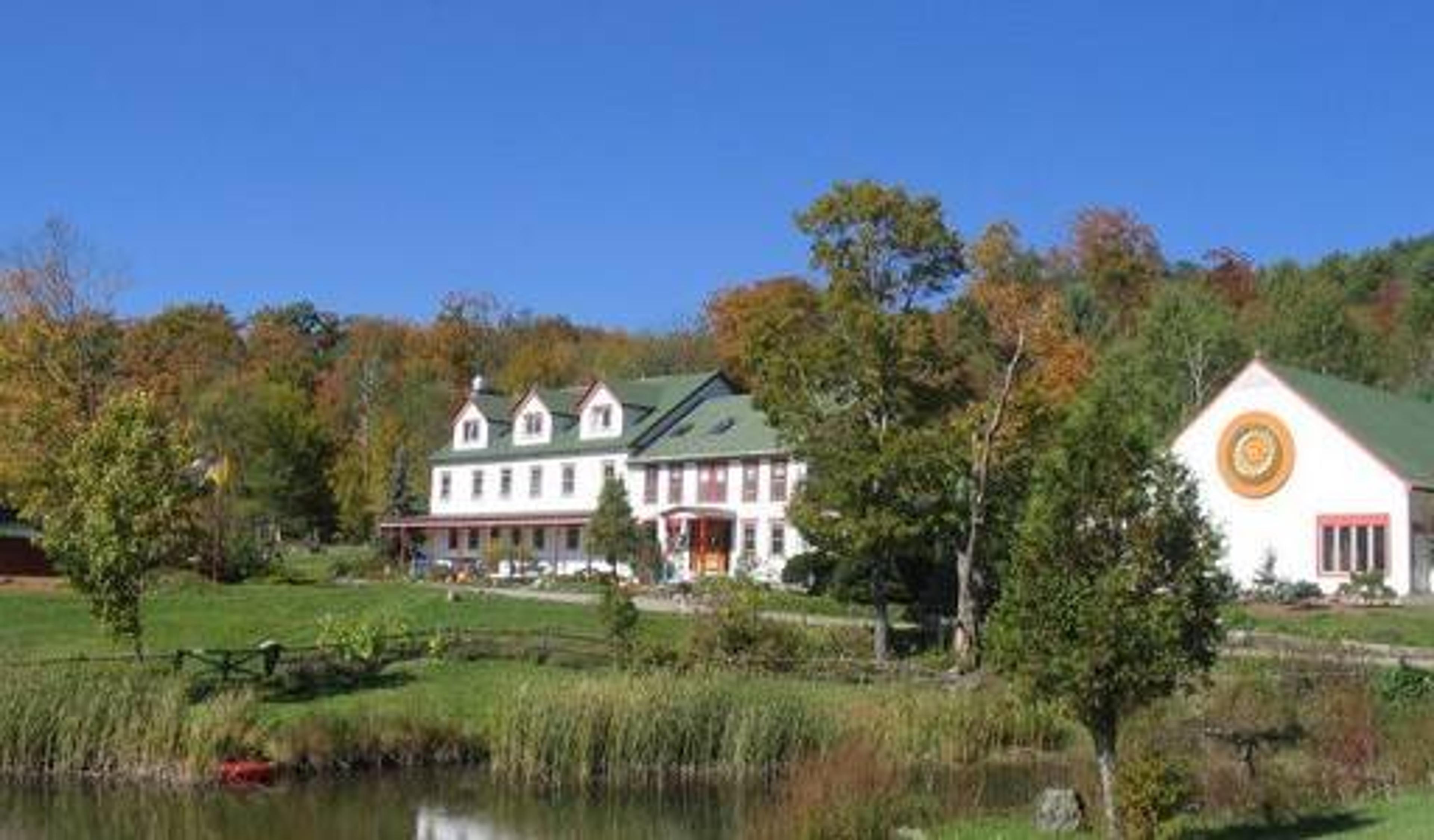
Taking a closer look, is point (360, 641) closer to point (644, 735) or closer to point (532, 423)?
point (644, 735)

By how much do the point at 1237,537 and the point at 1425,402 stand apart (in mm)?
11174

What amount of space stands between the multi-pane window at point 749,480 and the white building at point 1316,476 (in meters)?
17.1

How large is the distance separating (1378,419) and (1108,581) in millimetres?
40550

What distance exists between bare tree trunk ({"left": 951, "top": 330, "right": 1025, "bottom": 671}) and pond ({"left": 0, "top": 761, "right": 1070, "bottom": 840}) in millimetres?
12891

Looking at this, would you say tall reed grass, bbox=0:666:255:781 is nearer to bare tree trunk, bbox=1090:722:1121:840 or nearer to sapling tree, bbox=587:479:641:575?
bare tree trunk, bbox=1090:722:1121:840

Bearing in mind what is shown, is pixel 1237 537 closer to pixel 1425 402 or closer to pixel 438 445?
pixel 1425 402

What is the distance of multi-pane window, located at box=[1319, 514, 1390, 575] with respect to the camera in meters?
50.4

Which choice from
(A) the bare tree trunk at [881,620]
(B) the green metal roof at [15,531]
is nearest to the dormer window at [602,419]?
(B) the green metal roof at [15,531]

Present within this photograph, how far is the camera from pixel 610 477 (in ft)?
222

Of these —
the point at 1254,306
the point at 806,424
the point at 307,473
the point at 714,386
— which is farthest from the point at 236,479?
the point at 1254,306

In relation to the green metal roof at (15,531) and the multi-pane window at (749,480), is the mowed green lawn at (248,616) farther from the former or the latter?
the multi-pane window at (749,480)

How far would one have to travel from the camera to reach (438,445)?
289ft

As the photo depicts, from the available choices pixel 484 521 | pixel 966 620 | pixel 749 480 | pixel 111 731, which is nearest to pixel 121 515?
pixel 111 731

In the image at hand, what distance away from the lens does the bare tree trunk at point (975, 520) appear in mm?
40875
